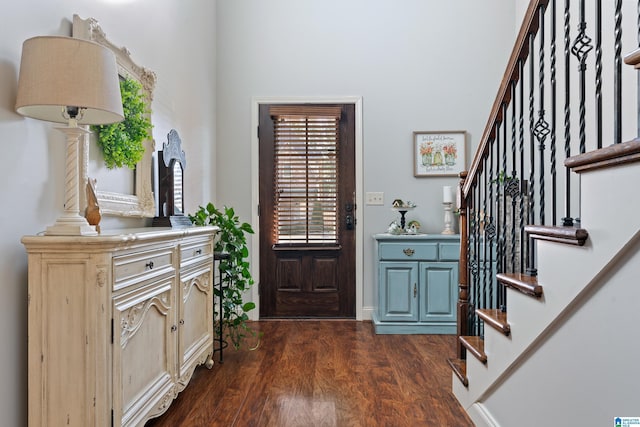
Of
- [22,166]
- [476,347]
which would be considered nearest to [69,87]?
[22,166]

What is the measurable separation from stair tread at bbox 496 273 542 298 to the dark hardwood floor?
819 mm

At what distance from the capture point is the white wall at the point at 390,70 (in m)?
3.99

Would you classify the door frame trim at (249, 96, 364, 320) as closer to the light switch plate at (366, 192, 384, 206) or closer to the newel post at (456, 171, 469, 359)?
the light switch plate at (366, 192, 384, 206)

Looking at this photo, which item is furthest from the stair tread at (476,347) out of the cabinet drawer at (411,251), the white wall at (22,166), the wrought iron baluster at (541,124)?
the white wall at (22,166)

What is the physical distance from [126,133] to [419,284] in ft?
8.27

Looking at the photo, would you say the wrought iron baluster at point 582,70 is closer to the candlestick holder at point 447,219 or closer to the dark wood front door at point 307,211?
the candlestick holder at point 447,219

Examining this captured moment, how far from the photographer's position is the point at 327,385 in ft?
7.91

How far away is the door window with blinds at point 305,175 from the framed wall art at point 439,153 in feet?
2.59

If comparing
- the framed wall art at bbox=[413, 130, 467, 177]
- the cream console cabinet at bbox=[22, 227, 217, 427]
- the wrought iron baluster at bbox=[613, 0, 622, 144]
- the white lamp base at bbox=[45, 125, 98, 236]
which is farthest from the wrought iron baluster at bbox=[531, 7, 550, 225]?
the framed wall art at bbox=[413, 130, 467, 177]

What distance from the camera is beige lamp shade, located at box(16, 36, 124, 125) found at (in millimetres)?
1348

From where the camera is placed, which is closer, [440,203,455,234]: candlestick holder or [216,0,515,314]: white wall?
[440,203,455,234]: candlestick holder

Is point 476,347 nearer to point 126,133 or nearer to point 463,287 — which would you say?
point 463,287

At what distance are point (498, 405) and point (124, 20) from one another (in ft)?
8.46

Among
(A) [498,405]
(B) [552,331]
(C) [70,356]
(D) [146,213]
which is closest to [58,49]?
(C) [70,356]
